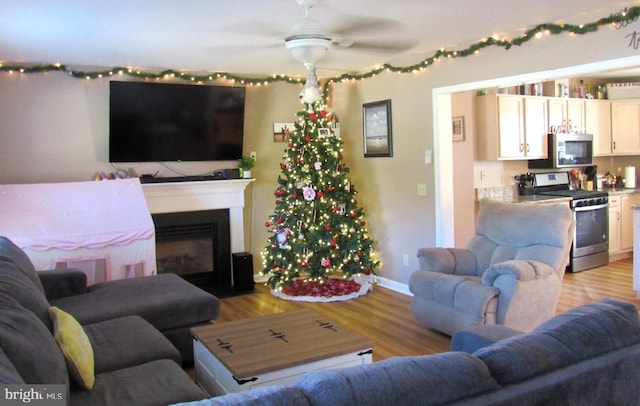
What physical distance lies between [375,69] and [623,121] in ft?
12.5

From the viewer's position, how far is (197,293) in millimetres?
3941

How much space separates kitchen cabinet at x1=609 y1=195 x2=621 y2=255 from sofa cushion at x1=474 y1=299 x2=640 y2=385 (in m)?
5.82

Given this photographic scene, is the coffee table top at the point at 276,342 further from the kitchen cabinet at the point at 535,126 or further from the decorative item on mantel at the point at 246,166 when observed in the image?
the kitchen cabinet at the point at 535,126

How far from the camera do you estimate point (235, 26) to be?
4039mm

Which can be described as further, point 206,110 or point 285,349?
point 206,110

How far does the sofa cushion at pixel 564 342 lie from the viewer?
1433 millimetres

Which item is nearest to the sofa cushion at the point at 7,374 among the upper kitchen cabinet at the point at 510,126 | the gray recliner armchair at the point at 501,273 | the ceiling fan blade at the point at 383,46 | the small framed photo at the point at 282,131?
the gray recliner armchair at the point at 501,273

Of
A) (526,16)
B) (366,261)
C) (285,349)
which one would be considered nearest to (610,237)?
(366,261)

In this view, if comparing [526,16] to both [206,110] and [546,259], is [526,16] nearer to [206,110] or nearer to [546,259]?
[546,259]

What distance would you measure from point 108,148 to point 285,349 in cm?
352

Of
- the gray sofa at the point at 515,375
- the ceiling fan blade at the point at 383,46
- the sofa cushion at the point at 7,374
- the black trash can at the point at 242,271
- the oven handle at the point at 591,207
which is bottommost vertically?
the black trash can at the point at 242,271

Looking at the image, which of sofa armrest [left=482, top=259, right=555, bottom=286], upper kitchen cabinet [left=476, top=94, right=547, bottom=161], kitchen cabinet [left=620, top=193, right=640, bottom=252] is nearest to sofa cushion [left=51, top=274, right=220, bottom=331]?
sofa armrest [left=482, top=259, right=555, bottom=286]

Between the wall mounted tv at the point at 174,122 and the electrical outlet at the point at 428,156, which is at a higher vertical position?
the wall mounted tv at the point at 174,122

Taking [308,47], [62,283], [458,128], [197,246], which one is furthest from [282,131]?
[62,283]
